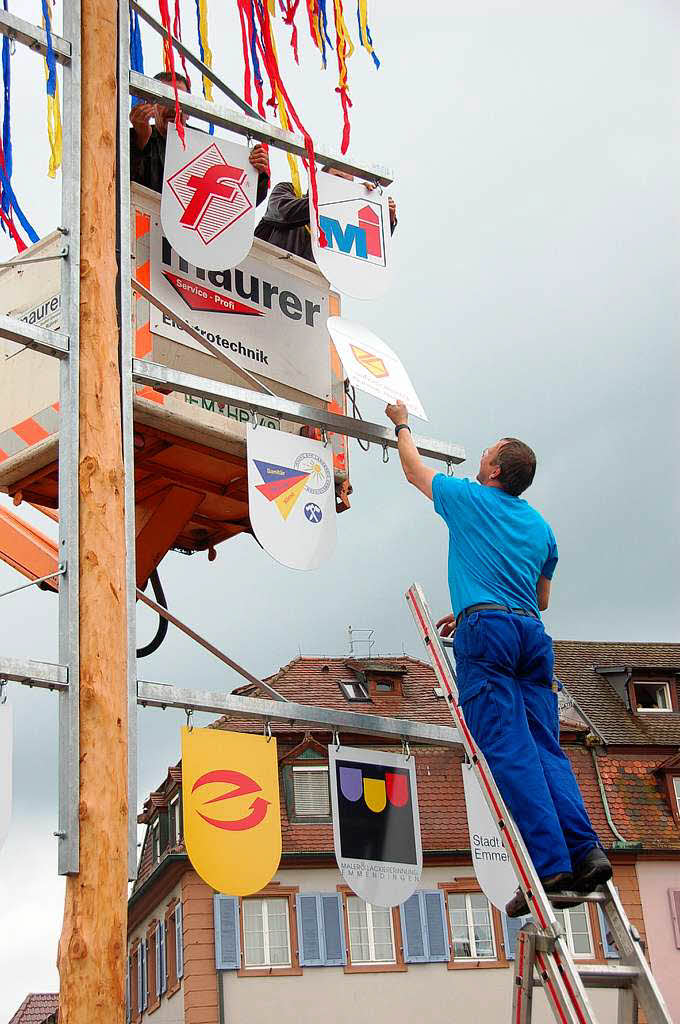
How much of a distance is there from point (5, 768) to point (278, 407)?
2544 mm

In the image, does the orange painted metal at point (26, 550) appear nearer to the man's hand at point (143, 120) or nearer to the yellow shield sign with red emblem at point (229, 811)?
the yellow shield sign with red emblem at point (229, 811)

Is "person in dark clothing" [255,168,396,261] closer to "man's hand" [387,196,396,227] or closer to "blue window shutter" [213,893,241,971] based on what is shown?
"man's hand" [387,196,396,227]

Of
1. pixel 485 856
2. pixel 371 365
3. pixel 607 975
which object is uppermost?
pixel 371 365

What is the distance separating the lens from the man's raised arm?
6.72 metres

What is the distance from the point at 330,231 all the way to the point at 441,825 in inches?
945

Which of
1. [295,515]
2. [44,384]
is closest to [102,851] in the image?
[295,515]

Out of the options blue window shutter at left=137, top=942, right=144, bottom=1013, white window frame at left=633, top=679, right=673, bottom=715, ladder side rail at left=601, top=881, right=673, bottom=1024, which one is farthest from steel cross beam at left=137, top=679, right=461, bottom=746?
white window frame at left=633, top=679, right=673, bottom=715

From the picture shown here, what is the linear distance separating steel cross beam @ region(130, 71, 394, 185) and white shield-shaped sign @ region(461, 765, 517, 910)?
134 inches

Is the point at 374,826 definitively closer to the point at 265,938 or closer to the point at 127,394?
the point at 127,394

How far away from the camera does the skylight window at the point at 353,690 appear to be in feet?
111

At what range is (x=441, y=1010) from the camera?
30016mm

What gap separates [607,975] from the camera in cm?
533

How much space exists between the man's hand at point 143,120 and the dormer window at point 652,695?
98.1 feet

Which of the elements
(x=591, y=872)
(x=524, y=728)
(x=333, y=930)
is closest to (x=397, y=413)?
(x=524, y=728)
